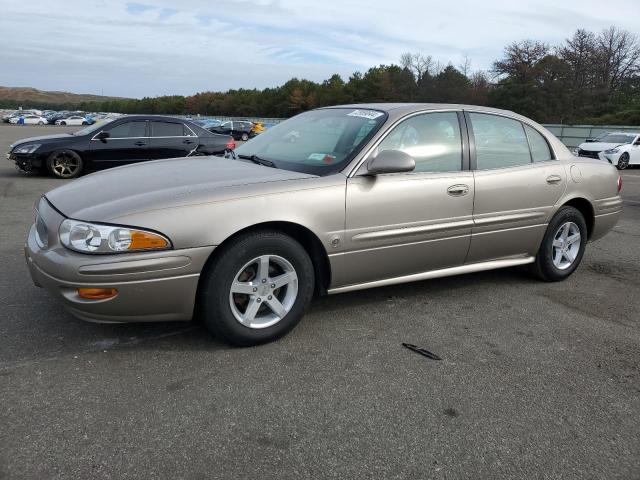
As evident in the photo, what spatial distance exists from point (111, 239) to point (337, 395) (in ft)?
4.68

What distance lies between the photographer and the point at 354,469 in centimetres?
216

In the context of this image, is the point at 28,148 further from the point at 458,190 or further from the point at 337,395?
the point at 337,395

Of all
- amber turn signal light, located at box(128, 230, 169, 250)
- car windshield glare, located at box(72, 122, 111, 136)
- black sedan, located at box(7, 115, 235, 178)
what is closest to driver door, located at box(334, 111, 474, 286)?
amber turn signal light, located at box(128, 230, 169, 250)

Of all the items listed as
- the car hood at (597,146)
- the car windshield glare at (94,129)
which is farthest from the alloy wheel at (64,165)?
the car hood at (597,146)

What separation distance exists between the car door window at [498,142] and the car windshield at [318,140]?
0.85 metres

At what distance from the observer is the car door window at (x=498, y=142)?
4.16 meters

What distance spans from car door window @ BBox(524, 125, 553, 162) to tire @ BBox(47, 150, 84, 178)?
912 cm

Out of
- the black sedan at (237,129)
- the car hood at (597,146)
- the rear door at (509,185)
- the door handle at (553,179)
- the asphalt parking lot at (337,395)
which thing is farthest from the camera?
the black sedan at (237,129)

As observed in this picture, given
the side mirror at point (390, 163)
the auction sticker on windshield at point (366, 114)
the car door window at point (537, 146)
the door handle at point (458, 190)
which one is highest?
the auction sticker on windshield at point (366, 114)

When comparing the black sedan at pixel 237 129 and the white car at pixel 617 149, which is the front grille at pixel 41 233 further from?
the black sedan at pixel 237 129

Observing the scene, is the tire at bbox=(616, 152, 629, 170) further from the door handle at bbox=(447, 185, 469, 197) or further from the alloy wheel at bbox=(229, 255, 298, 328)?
the alloy wheel at bbox=(229, 255, 298, 328)

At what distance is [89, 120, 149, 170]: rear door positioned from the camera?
10773 mm

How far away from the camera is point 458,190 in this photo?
3.92 meters

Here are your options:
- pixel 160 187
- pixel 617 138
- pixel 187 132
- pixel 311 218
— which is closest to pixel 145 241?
pixel 160 187
